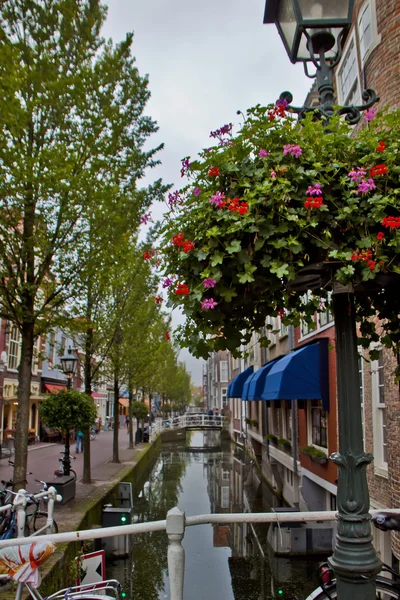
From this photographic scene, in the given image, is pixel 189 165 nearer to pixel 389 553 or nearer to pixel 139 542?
pixel 389 553

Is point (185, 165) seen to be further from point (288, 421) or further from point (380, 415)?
point (288, 421)

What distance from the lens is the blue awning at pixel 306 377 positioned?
38.2ft

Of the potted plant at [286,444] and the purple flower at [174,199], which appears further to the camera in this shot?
the potted plant at [286,444]

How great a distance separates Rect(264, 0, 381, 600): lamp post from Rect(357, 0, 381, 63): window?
6153mm

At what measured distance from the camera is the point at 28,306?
9.09 metres

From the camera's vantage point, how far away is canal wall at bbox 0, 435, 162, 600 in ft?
21.4

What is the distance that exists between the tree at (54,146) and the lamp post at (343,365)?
19.6 ft

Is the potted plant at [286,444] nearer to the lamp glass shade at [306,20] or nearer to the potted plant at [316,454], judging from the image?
the potted plant at [316,454]

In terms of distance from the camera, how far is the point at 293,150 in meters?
2.69

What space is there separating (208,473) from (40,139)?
20974 millimetres

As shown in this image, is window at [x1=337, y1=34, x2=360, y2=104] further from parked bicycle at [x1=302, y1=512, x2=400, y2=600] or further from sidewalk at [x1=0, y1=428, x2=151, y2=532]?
sidewalk at [x1=0, y1=428, x2=151, y2=532]

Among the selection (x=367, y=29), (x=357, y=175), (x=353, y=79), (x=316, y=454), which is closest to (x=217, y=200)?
(x=357, y=175)

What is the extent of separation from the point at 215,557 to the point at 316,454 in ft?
11.0

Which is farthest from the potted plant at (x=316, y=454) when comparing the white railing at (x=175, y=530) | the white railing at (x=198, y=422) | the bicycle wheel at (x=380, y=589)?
the white railing at (x=198, y=422)
